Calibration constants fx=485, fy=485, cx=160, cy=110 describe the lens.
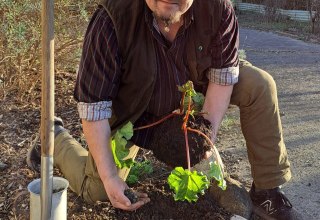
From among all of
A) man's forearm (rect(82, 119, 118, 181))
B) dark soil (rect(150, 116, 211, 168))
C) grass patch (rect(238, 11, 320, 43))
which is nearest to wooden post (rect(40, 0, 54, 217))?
man's forearm (rect(82, 119, 118, 181))

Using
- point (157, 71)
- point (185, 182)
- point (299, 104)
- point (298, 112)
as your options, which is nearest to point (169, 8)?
point (157, 71)

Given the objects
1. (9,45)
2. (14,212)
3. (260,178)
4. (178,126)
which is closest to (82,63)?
(178,126)

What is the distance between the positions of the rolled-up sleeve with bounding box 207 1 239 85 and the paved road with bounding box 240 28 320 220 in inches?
35.3

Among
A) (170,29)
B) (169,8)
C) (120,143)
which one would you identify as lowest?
(120,143)

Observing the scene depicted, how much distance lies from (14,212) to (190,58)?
118 cm

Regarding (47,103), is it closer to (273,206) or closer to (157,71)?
(157,71)

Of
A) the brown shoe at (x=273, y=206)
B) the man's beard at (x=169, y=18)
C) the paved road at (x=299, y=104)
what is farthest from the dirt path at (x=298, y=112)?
the man's beard at (x=169, y=18)

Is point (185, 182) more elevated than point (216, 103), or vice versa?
point (216, 103)

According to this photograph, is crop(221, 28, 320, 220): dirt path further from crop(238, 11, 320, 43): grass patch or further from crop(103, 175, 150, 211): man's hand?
crop(238, 11, 320, 43): grass patch

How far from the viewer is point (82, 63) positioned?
2.14 m

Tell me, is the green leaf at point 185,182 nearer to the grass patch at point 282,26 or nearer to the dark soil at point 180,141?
the dark soil at point 180,141

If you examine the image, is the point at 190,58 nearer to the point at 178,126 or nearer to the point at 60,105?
the point at 178,126

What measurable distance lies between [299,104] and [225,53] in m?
2.31

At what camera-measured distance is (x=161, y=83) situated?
2307mm
